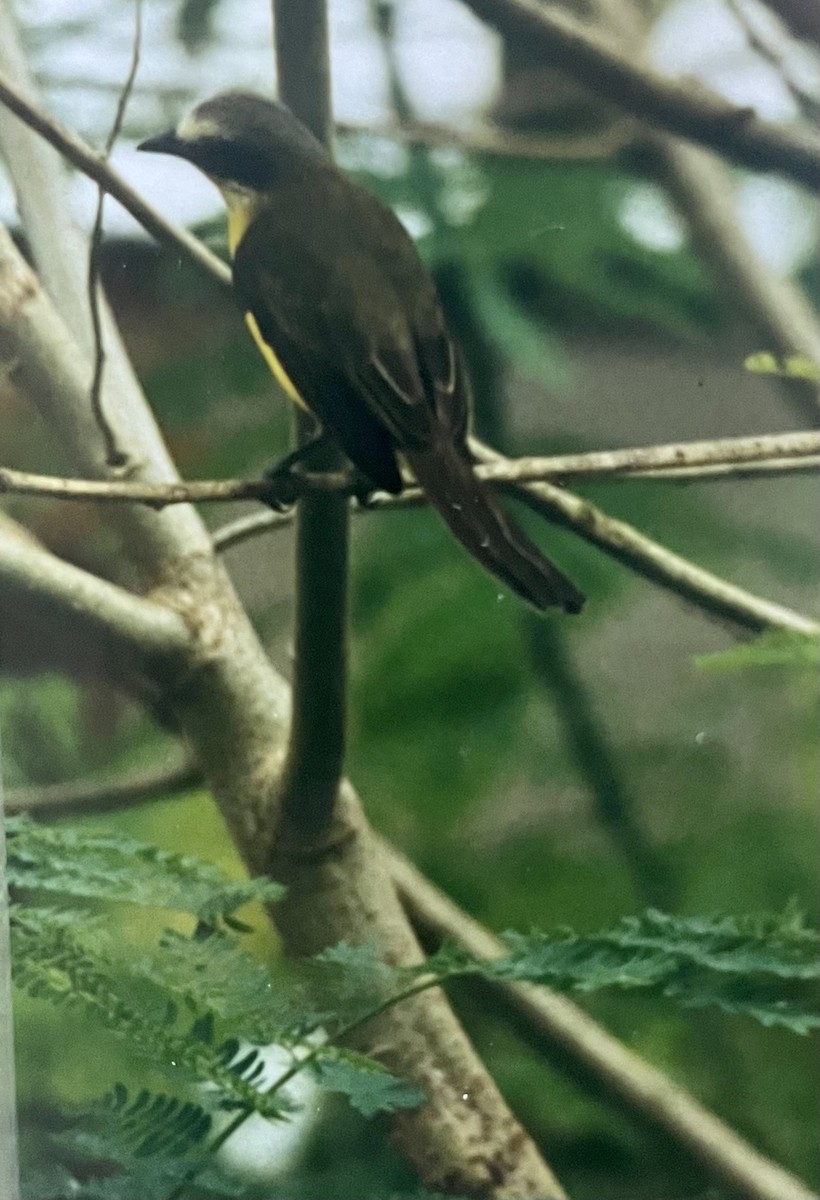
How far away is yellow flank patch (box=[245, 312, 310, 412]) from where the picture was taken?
100 centimetres

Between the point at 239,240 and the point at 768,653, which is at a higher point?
the point at 239,240

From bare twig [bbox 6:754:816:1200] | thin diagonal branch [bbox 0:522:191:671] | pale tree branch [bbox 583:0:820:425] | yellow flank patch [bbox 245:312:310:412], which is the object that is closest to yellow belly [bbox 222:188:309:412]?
yellow flank patch [bbox 245:312:310:412]

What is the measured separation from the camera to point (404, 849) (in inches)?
39.6

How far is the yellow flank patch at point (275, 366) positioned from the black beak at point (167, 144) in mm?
146

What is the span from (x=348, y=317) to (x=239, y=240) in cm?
11

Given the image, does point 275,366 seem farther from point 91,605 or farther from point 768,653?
point 768,653

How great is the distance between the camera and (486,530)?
0.98 m

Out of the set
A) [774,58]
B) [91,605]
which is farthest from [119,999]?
[774,58]

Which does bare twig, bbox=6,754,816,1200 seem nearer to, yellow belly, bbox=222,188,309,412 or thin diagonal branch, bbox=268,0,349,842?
thin diagonal branch, bbox=268,0,349,842

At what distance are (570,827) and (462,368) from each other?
0.39m

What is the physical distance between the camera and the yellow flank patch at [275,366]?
100 centimetres

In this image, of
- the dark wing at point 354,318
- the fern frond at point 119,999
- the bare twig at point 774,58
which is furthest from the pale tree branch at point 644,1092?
the bare twig at point 774,58

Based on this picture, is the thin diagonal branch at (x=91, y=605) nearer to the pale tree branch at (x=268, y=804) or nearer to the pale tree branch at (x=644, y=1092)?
the pale tree branch at (x=268, y=804)

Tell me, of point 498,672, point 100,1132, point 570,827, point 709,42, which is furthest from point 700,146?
point 100,1132
